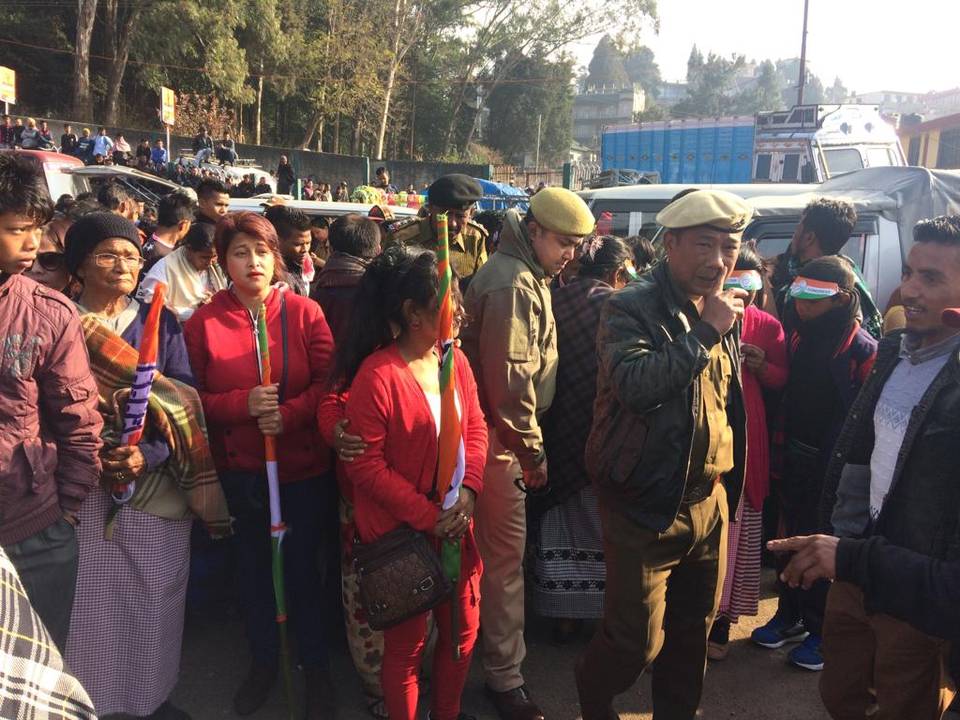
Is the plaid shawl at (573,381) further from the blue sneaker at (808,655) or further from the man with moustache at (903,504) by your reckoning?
the blue sneaker at (808,655)

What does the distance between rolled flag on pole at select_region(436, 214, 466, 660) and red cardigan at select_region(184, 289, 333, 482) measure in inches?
23.9

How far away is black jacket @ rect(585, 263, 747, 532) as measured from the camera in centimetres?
219

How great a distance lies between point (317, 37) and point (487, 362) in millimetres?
33007

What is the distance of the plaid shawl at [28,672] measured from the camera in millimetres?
906

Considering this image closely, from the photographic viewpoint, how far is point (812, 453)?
10.9ft

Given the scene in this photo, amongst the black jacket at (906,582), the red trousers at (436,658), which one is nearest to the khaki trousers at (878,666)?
the black jacket at (906,582)

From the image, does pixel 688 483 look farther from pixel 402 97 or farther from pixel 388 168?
pixel 402 97

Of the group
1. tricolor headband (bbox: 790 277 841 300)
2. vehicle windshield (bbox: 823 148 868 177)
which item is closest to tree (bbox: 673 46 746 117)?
vehicle windshield (bbox: 823 148 868 177)

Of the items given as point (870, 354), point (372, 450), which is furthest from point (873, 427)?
point (372, 450)

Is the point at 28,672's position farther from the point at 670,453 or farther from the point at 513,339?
the point at 513,339

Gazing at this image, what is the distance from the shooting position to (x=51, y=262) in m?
3.11

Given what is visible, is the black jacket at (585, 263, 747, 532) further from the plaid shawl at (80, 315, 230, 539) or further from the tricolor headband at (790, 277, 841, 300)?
the plaid shawl at (80, 315, 230, 539)

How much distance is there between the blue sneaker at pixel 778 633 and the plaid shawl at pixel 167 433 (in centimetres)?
252

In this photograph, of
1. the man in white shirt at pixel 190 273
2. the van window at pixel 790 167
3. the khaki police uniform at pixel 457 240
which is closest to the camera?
the man in white shirt at pixel 190 273
